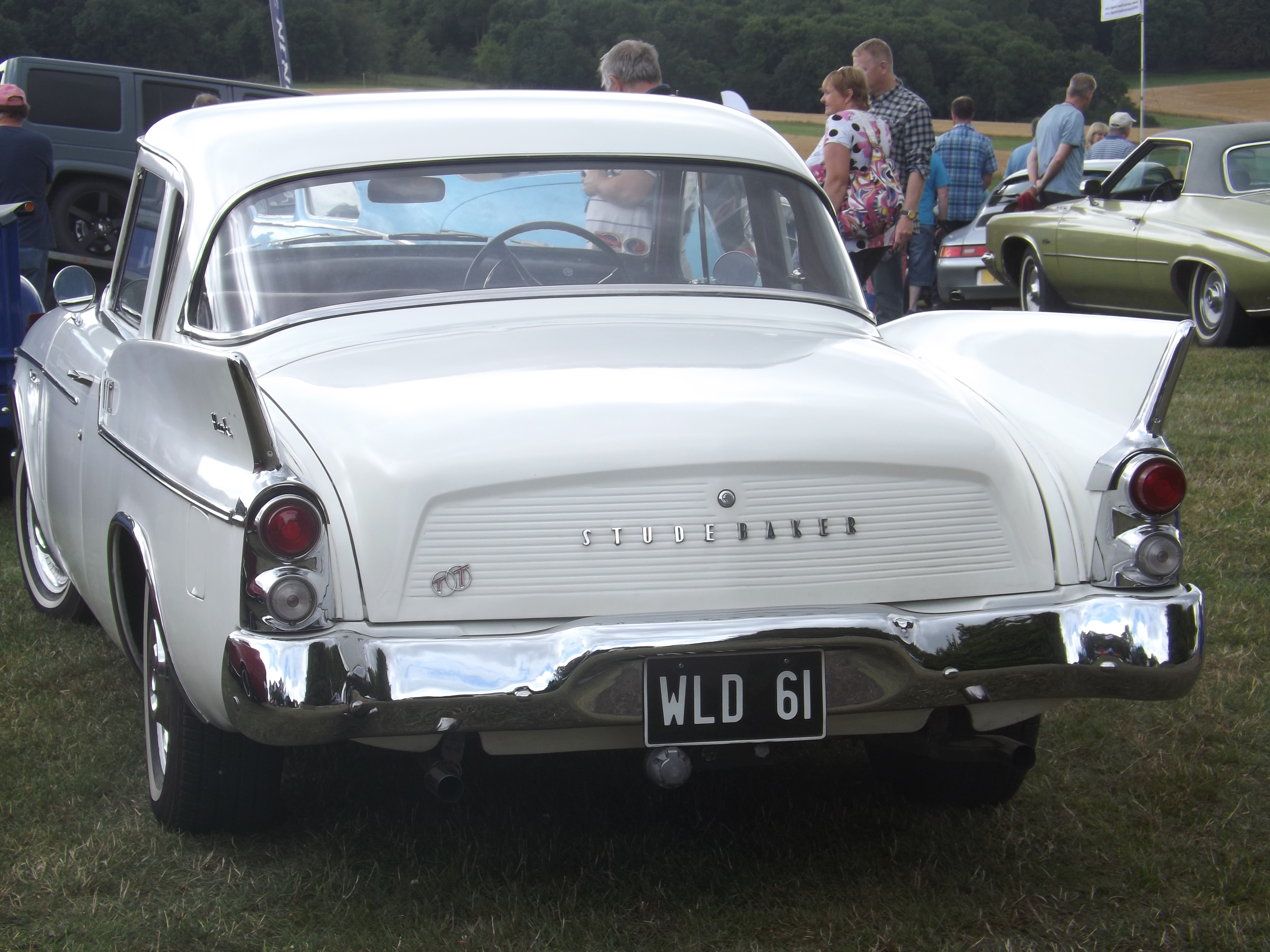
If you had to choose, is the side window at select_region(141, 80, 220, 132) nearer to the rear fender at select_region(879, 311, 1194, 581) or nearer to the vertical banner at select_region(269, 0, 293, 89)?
the vertical banner at select_region(269, 0, 293, 89)

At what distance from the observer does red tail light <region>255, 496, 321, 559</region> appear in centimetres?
251

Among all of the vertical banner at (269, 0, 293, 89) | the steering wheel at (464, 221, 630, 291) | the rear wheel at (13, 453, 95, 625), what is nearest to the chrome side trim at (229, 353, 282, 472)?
the steering wheel at (464, 221, 630, 291)

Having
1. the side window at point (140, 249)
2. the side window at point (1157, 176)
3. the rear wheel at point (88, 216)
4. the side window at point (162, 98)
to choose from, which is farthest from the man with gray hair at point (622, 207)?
the side window at point (162, 98)

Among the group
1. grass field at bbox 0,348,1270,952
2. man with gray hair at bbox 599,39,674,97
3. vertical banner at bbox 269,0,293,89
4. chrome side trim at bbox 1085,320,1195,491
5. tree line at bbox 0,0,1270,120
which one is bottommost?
grass field at bbox 0,348,1270,952

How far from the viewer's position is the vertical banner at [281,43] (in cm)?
1702

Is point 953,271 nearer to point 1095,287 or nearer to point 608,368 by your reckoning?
point 1095,287

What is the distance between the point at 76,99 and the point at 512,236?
42.5 ft

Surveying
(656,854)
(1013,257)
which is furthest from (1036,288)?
(656,854)

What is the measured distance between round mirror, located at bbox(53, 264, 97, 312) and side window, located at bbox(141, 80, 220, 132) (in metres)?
11.3

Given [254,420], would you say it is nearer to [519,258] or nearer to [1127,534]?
[519,258]

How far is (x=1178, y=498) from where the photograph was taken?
9.20 ft

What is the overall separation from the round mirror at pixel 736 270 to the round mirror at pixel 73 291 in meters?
2.09

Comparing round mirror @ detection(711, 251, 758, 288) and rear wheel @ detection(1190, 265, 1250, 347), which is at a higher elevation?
round mirror @ detection(711, 251, 758, 288)

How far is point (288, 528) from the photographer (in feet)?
8.26
